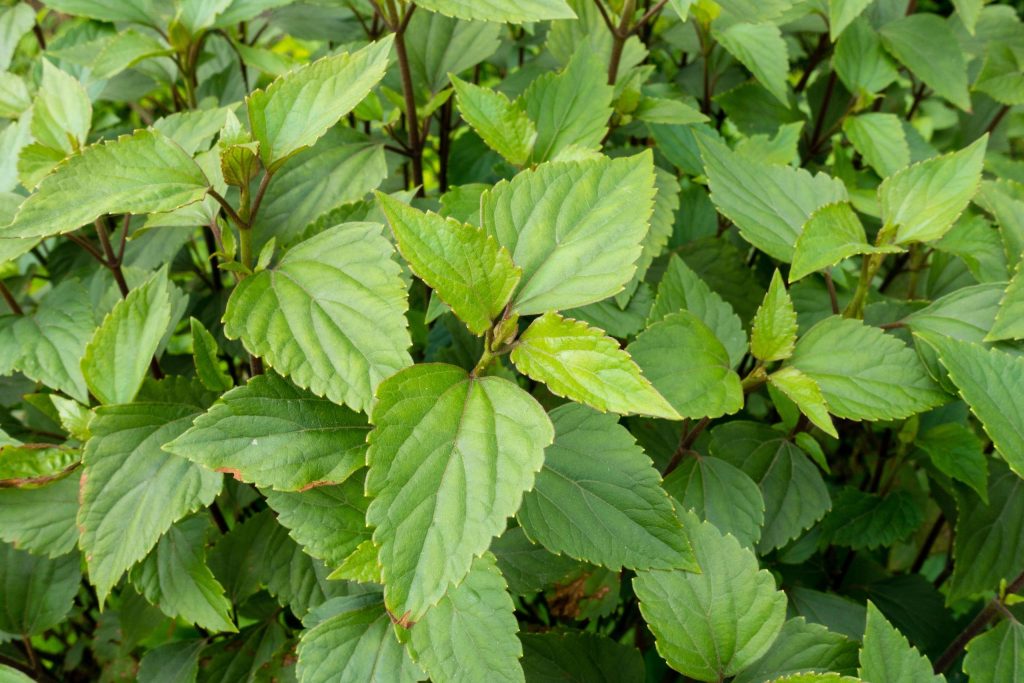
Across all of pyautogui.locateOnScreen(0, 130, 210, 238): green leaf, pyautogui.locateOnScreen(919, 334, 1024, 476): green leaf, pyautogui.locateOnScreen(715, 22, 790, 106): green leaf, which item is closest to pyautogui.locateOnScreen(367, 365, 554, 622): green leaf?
pyautogui.locateOnScreen(0, 130, 210, 238): green leaf

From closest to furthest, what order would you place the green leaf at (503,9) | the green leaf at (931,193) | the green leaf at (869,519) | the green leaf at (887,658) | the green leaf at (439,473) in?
the green leaf at (439,473)
the green leaf at (887,658)
the green leaf at (503,9)
the green leaf at (931,193)
the green leaf at (869,519)

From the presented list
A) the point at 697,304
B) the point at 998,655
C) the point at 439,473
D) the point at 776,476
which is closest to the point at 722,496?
the point at 776,476

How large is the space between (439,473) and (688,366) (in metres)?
0.45

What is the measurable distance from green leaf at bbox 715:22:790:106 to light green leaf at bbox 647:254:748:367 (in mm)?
474

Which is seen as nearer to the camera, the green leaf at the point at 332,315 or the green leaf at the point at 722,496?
the green leaf at the point at 332,315

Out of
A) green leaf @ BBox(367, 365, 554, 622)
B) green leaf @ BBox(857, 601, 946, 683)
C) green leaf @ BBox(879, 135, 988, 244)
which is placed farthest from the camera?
green leaf @ BBox(879, 135, 988, 244)

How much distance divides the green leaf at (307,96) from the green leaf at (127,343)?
23 centimetres

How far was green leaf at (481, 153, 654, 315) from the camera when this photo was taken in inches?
34.6

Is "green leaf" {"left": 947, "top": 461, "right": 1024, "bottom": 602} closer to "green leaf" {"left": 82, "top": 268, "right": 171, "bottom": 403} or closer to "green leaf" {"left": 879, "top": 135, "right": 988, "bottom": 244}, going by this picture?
"green leaf" {"left": 879, "top": 135, "right": 988, "bottom": 244}

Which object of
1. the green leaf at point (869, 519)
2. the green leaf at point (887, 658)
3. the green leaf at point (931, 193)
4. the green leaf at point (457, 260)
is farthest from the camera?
the green leaf at point (869, 519)

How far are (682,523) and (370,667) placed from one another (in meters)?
0.39

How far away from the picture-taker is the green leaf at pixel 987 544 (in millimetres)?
1225

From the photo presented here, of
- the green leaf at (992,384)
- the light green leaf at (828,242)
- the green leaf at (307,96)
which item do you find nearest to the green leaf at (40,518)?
the green leaf at (307,96)

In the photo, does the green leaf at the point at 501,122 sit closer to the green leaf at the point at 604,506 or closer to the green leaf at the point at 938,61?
the green leaf at the point at 604,506
